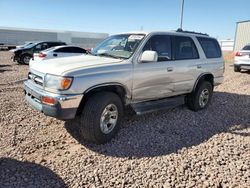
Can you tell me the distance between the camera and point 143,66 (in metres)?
4.63

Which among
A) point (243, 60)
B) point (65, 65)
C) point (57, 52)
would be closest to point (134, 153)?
point (65, 65)

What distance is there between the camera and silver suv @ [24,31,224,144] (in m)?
3.80

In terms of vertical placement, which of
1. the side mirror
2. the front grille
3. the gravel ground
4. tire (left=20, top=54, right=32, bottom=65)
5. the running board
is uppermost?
the side mirror

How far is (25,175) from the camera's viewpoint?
10.7 ft

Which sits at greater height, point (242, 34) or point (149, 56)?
point (242, 34)

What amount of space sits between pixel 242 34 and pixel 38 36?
49.3m

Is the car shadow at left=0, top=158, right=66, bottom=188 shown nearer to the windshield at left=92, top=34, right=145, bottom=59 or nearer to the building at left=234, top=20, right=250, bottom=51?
the windshield at left=92, top=34, right=145, bottom=59

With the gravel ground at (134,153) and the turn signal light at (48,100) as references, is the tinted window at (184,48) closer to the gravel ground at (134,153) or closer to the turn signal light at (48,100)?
the gravel ground at (134,153)

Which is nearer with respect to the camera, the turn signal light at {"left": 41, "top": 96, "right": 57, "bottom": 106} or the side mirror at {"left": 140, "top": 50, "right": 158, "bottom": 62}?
the turn signal light at {"left": 41, "top": 96, "right": 57, "bottom": 106}

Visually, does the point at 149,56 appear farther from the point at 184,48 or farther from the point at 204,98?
the point at 204,98

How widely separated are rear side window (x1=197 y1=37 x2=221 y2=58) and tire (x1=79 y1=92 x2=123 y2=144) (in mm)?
3135

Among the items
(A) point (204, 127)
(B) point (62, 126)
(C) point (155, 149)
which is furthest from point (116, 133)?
(A) point (204, 127)

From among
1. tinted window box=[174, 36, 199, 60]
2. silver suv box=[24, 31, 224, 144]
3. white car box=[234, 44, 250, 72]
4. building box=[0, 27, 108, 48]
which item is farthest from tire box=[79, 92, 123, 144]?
building box=[0, 27, 108, 48]

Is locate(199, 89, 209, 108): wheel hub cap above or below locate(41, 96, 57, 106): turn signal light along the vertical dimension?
below
